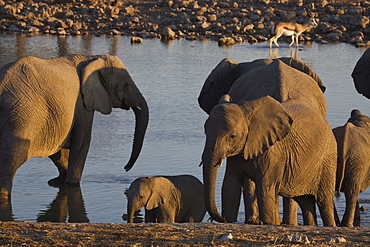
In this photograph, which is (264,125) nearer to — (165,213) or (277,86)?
(277,86)

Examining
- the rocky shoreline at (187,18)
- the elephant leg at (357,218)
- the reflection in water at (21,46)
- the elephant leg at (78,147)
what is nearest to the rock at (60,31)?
the rocky shoreline at (187,18)

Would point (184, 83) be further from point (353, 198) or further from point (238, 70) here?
point (353, 198)

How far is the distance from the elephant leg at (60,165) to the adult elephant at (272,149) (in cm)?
240

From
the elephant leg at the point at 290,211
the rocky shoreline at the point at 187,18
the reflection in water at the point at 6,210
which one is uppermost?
the elephant leg at the point at 290,211

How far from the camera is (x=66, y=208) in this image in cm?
760

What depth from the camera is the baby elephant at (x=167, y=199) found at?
6645mm

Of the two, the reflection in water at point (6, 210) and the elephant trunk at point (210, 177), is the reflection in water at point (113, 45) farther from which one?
the elephant trunk at point (210, 177)

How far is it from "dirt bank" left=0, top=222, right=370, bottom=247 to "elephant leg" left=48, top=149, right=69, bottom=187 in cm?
310

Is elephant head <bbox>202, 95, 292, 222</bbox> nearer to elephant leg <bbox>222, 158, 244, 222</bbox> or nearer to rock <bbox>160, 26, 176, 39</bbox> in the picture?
elephant leg <bbox>222, 158, 244, 222</bbox>

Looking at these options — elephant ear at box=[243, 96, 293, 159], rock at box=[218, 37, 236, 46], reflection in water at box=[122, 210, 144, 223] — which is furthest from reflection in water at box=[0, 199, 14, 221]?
rock at box=[218, 37, 236, 46]

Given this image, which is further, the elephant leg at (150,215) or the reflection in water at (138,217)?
the reflection in water at (138,217)

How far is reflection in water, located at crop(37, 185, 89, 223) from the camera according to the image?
7.26 meters

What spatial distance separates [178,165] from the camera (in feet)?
29.7

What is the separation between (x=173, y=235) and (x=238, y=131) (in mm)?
809
